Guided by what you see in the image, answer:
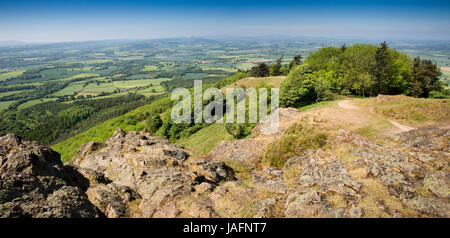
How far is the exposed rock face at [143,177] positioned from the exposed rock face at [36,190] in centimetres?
125

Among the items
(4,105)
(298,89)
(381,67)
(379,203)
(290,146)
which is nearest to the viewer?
(379,203)

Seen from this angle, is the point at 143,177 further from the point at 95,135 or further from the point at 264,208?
the point at 95,135

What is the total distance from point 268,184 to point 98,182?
1109cm

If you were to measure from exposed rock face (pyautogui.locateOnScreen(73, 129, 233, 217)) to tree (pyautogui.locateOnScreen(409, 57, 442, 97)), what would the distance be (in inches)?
1795

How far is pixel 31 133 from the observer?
389 ft

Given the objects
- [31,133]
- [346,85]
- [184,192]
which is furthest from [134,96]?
[184,192]

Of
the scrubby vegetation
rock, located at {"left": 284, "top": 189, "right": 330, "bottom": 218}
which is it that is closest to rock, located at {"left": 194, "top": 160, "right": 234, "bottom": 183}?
rock, located at {"left": 284, "top": 189, "right": 330, "bottom": 218}

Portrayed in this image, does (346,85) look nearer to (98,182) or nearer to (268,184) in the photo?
(268,184)

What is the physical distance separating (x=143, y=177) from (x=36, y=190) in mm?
5499

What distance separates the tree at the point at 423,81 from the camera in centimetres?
4184

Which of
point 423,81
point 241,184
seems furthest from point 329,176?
point 423,81

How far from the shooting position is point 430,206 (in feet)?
30.9

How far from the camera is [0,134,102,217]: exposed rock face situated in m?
8.72
